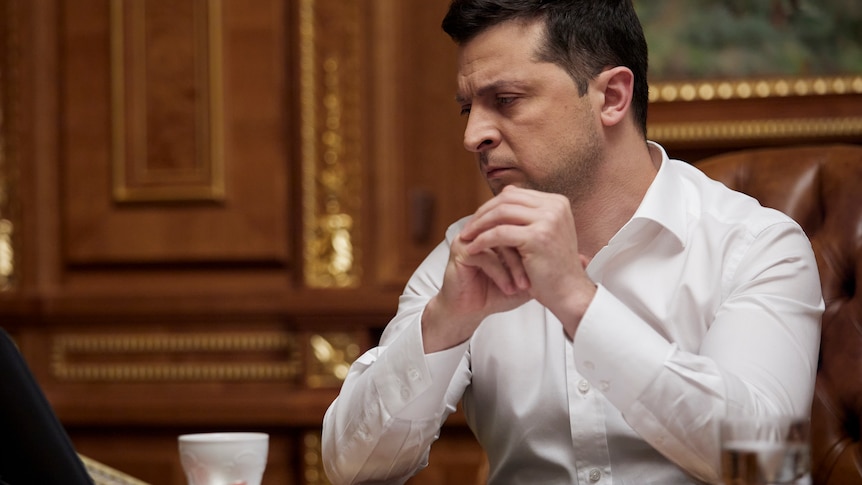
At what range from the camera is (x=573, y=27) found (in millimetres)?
1599

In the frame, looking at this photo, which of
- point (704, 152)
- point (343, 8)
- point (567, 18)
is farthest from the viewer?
point (343, 8)

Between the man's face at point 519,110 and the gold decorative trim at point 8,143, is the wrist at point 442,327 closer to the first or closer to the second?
the man's face at point 519,110

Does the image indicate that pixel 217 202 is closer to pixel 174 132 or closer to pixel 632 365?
pixel 174 132

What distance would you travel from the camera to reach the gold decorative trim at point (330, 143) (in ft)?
9.25

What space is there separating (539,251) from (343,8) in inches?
65.1

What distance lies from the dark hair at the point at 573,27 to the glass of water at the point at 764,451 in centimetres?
85

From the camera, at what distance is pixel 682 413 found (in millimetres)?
1300

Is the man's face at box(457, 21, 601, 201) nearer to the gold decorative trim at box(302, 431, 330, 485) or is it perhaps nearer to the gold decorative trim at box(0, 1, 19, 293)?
the gold decorative trim at box(302, 431, 330, 485)

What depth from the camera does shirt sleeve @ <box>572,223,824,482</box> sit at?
51.1 inches

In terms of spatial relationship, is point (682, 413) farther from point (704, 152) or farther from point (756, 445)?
point (704, 152)

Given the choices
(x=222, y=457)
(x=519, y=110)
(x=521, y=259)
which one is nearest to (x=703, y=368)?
(x=521, y=259)

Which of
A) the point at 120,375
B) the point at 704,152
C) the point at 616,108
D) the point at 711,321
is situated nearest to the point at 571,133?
the point at 616,108

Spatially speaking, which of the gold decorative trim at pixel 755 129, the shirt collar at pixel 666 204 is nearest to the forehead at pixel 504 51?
the shirt collar at pixel 666 204

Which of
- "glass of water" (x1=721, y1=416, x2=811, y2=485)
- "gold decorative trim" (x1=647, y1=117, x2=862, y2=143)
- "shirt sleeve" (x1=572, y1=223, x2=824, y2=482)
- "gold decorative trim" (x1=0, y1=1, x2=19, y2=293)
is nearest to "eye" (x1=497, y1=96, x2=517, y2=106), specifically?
"shirt sleeve" (x1=572, y1=223, x2=824, y2=482)
